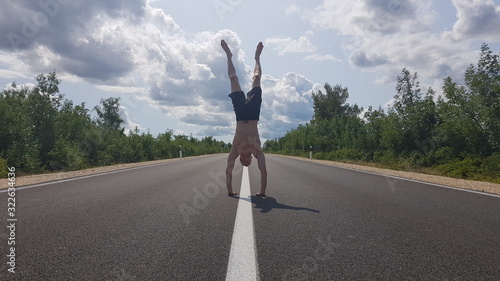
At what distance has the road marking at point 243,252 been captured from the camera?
2248 mm

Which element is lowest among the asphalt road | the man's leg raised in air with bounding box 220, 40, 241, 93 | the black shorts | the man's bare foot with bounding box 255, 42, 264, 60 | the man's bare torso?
the asphalt road

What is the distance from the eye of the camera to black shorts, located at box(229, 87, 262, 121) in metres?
5.54

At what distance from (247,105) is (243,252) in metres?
3.16

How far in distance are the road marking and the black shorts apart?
1698 mm

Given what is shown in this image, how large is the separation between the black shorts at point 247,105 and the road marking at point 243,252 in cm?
170

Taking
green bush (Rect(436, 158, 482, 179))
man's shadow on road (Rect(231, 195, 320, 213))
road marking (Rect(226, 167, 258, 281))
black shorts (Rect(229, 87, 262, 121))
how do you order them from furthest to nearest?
1. green bush (Rect(436, 158, 482, 179))
2. black shorts (Rect(229, 87, 262, 121))
3. man's shadow on road (Rect(231, 195, 320, 213))
4. road marking (Rect(226, 167, 258, 281))

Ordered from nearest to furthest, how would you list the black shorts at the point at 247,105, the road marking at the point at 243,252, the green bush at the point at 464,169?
the road marking at the point at 243,252 < the black shorts at the point at 247,105 < the green bush at the point at 464,169

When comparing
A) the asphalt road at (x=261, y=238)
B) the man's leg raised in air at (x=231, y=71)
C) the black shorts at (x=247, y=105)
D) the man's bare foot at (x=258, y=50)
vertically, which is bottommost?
the asphalt road at (x=261, y=238)

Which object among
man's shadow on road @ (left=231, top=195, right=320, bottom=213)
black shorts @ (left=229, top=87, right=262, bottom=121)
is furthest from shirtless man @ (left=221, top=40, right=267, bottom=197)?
man's shadow on road @ (left=231, top=195, right=320, bottom=213)

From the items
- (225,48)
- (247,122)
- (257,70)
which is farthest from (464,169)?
(225,48)

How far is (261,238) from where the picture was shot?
10.6 feet

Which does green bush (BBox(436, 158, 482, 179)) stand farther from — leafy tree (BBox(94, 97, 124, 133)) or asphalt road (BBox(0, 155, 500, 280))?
leafy tree (BBox(94, 97, 124, 133))

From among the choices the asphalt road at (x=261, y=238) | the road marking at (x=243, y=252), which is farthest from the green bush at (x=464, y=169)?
the road marking at (x=243, y=252)

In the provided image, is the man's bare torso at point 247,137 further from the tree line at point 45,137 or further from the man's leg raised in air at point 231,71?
the tree line at point 45,137
